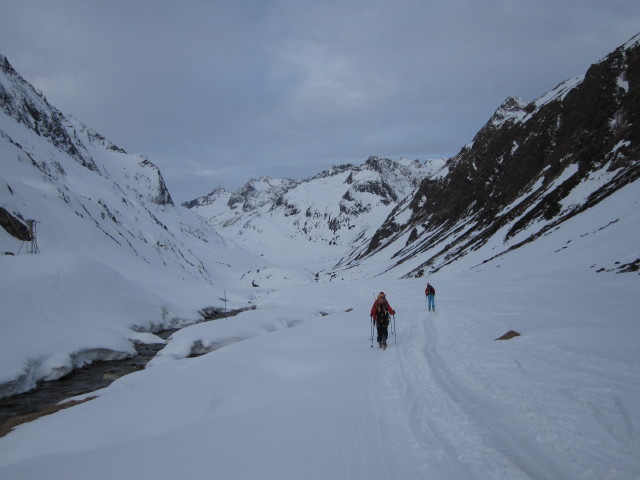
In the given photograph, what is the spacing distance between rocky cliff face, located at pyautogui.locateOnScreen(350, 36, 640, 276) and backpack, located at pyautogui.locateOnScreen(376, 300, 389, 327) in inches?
1600

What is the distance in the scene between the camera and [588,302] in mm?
17891

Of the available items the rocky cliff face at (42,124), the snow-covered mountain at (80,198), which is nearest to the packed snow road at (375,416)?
the snow-covered mountain at (80,198)

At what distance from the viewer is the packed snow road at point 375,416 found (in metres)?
5.11

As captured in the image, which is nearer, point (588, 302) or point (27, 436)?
point (27, 436)

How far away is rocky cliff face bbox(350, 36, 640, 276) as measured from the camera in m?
49.7

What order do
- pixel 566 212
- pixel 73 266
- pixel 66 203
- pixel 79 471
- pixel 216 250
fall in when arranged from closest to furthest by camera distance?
pixel 79 471 < pixel 73 266 < pixel 566 212 < pixel 66 203 < pixel 216 250

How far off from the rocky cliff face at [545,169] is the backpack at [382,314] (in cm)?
4063

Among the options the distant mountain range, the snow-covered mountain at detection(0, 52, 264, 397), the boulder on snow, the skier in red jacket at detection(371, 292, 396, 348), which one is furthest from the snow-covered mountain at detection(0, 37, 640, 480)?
the distant mountain range

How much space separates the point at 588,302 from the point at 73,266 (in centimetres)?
3032

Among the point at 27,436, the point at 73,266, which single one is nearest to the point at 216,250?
the point at 73,266

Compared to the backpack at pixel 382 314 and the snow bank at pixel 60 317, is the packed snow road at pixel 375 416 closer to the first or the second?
the backpack at pixel 382 314

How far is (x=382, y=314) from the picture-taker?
1379cm

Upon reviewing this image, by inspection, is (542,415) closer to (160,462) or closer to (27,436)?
(160,462)

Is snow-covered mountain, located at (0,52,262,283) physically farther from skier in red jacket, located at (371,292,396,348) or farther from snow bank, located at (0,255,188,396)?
skier in red jacket, located at (371,292,396,348)
